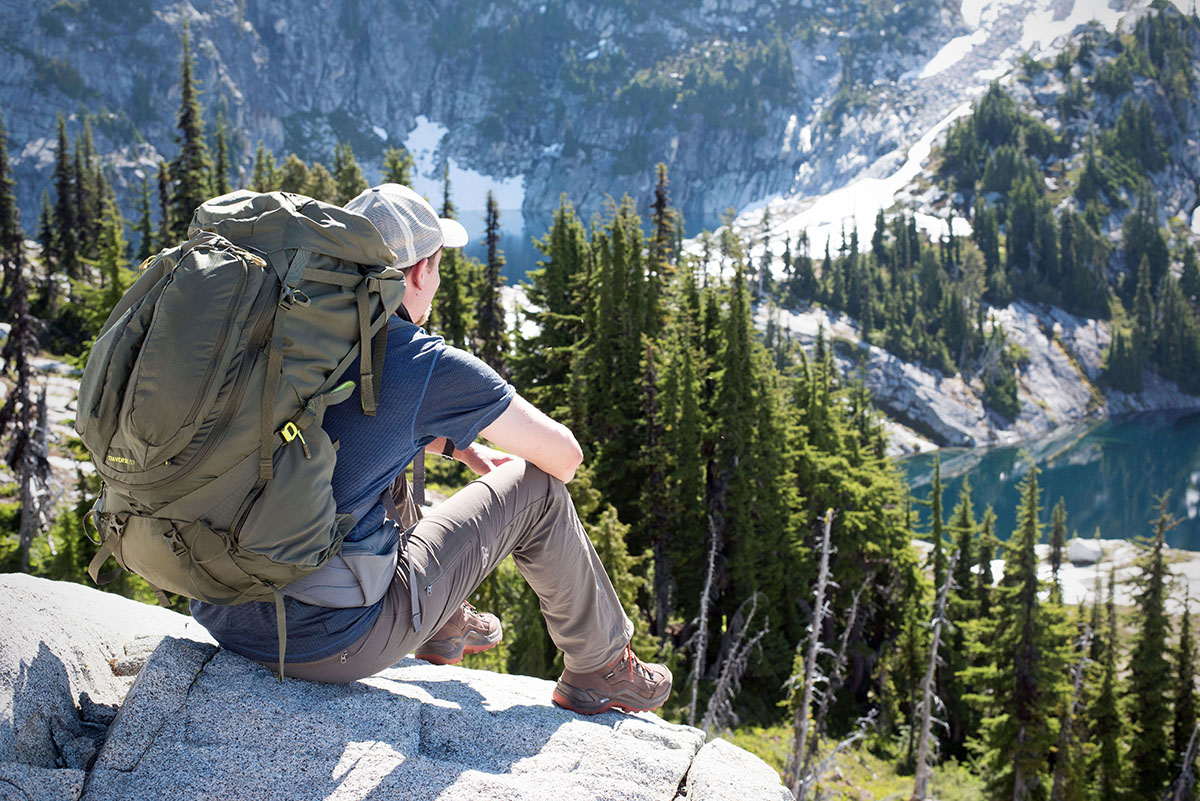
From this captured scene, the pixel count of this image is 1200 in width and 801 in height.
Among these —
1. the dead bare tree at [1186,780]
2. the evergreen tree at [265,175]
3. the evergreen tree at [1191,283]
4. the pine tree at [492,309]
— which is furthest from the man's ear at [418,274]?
the evergreen tree at [1191,283]

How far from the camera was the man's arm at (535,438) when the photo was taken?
351cm

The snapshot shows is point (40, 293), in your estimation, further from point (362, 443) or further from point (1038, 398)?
point (1038, 398)

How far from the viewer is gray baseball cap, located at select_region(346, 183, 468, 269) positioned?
3498 millimetres

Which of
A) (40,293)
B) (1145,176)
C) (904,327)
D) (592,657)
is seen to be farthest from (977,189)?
(592,657)

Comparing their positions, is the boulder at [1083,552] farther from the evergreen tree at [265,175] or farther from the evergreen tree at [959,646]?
the evergreen tree at [265,175]

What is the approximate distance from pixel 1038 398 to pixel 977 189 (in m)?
51.7

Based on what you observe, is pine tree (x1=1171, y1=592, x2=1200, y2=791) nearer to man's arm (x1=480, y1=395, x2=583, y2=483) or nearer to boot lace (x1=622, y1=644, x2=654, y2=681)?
boot lace (x1=622, y1=644, x2=654, y2=681)

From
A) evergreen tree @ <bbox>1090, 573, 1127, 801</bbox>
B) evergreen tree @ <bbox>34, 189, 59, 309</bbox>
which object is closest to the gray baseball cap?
evergreen tree @ <bbox>1090, 573, 1127, 801</bbox>

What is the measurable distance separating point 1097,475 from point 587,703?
330 ft

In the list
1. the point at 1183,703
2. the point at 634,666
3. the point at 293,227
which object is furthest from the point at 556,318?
the point at 293,227

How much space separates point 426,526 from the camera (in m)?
3.79

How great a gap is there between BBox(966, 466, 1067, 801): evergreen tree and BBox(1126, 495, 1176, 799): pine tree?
3.59 m

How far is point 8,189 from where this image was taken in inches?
2031

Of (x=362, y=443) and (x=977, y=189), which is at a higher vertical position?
(x=977, y=189)
